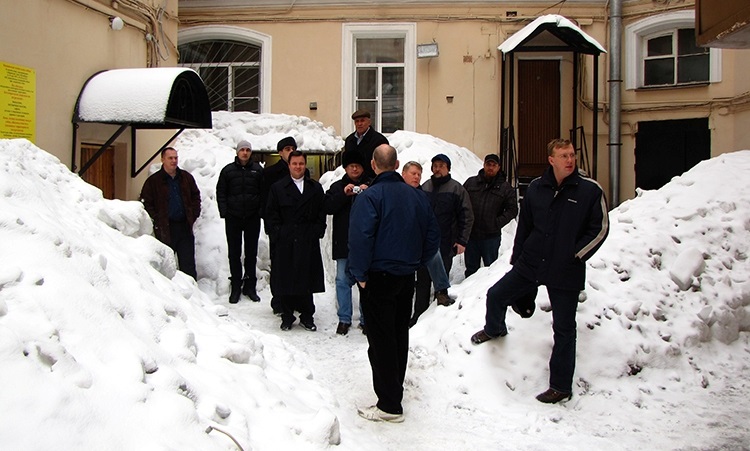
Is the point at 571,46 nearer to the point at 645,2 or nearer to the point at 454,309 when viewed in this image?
the point at 645,2

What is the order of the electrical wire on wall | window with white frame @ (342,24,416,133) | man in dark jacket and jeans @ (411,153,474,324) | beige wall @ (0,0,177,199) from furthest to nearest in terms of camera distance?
window with white frame @ (342,24,416,133), the electrical wire on wall, beige wall @ (0,0,177,199), man in dark jacket and jeans @ (411,153,474,324)

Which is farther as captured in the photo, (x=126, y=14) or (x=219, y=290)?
(x=126, y=14)

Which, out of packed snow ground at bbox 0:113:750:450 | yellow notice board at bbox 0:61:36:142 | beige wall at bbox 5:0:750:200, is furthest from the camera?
beige wall at bbox 5:0:750:200

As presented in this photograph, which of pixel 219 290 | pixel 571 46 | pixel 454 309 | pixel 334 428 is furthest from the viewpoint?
pixel 571 46

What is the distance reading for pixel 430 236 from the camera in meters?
4.85

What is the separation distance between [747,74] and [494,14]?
195 inches

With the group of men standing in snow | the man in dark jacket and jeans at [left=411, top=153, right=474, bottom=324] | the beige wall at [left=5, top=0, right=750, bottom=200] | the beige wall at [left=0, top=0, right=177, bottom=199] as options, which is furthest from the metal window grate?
the man in dark jacket and jeans at [left=411, top=153, right=474, bottom=324]

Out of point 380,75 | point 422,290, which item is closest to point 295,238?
point 422,290

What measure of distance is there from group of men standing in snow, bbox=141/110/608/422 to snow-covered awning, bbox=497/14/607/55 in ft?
17.6

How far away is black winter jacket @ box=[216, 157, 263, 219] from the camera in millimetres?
8195

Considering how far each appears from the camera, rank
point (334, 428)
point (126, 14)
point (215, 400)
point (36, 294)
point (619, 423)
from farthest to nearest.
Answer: point (126, 14)
point (619, 423)
point (334, 428)
point (215, 400)
point (36, 294)

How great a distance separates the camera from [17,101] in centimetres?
763

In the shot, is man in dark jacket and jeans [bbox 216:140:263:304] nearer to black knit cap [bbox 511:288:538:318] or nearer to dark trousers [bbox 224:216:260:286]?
dark trousers [bbox 224:216:260:286]

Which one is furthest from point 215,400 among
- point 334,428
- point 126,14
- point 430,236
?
point 126,14
